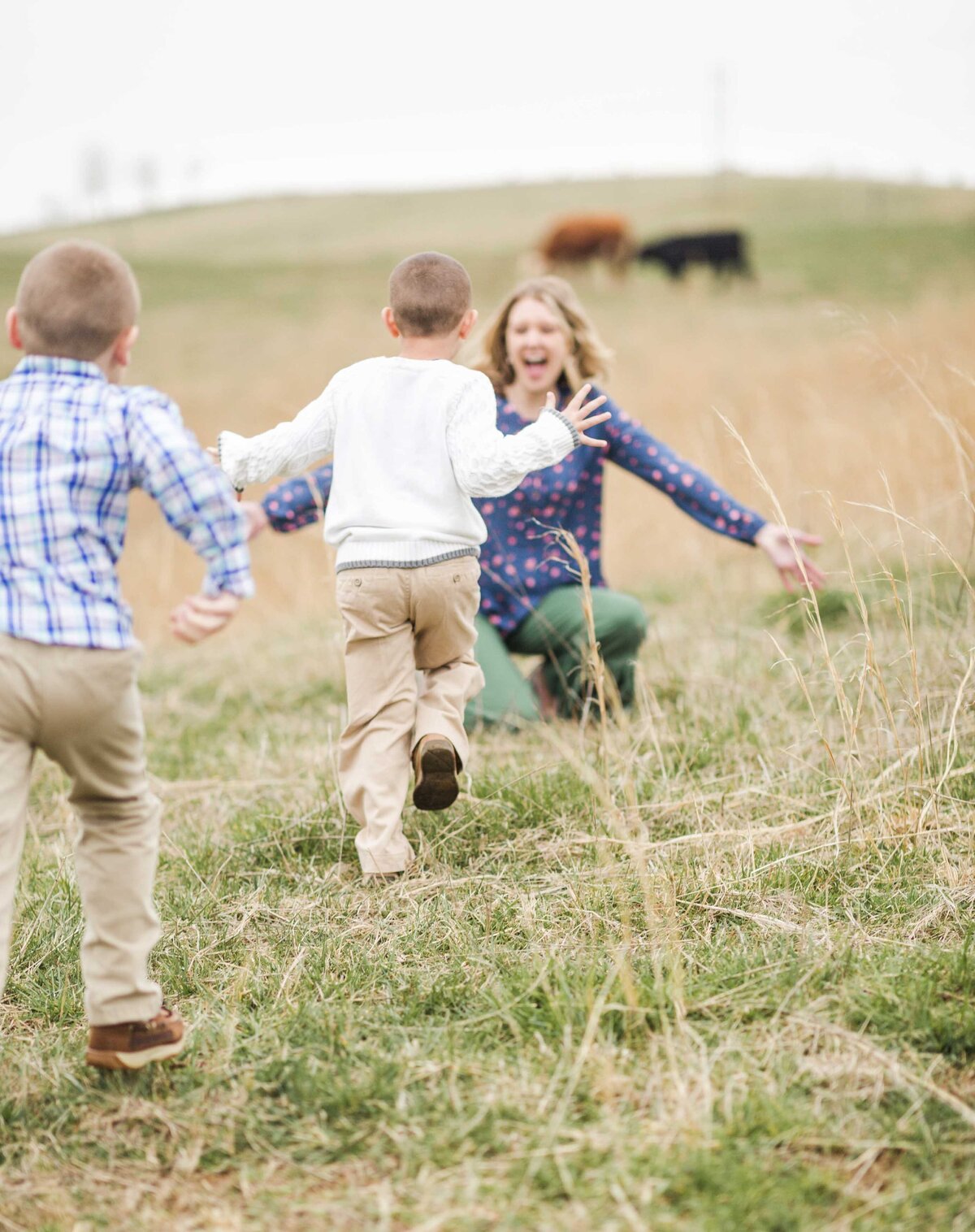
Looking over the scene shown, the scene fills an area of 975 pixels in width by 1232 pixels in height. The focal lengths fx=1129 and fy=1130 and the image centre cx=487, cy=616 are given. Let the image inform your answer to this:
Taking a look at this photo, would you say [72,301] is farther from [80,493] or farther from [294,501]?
[294,501]

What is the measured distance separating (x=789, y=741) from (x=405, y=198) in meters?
53.0

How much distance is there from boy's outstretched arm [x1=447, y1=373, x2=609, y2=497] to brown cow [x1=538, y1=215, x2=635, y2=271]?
89.9ft

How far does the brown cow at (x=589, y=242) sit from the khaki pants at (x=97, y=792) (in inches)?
1113

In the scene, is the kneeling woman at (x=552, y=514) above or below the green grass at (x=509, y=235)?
below

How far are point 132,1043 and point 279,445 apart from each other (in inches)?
52.8

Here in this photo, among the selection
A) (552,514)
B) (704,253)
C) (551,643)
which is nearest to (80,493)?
(552,514)

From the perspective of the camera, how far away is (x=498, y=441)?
2.49m

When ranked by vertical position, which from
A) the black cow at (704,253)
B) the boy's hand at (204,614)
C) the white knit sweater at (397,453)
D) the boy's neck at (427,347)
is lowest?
the boy's hand at (204,614)

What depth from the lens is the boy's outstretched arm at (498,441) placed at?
7.98ft

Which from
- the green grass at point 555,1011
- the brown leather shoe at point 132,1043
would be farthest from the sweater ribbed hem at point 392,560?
the brown leather shoe at point 132,1043

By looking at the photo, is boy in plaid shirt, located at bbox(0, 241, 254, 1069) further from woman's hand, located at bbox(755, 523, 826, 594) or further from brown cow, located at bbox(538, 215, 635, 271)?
brown cow, located at bbox(538, 215, 635, 271)

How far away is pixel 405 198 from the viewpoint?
52.4 meters

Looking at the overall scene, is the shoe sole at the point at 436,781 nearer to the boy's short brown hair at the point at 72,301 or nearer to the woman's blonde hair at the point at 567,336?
the boy's short brown hair at the point at 72,301

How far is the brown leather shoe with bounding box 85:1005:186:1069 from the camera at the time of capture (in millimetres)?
1987
